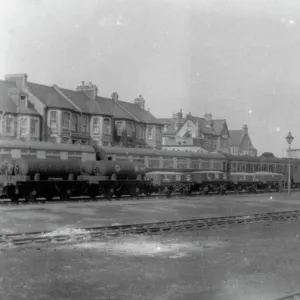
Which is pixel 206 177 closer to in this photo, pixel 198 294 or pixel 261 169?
pixel 261 169

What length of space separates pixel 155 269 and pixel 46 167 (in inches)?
695

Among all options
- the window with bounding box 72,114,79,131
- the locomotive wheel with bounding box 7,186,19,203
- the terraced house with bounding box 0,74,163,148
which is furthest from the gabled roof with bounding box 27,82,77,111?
the locomotive wheel with bounding box 7,186,19,203

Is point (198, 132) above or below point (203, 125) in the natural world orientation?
below

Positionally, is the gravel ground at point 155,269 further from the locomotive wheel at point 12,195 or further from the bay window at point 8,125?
the bay window at point 8,125

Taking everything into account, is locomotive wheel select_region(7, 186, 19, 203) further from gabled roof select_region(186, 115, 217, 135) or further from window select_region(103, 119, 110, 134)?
gabled roof select_region(186, 115, 217, 135)

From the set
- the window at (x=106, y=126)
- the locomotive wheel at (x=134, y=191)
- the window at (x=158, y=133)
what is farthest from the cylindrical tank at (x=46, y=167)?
the window at (x=158, y=133)

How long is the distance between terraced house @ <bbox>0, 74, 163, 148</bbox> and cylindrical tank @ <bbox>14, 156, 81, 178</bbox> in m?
9.77

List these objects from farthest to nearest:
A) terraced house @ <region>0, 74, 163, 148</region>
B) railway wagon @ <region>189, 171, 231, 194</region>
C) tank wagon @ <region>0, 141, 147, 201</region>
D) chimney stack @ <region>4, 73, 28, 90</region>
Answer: chimney stack @ <region>4, 73, 28, 90</region>, terraced house @ <region>0, 74, 163, 148</region>, railway wagon @ <region>189, 171, 231, 194</region>, tank wagon @ <region>0, 141, 147, 201</region>

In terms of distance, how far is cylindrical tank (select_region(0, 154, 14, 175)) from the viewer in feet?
83.5

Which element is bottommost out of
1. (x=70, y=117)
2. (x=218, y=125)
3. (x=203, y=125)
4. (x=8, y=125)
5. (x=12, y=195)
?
(x=12, y=195)

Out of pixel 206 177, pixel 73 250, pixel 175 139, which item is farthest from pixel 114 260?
pixel 175 139

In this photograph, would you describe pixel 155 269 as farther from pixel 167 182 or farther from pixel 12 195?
pixel 167 182

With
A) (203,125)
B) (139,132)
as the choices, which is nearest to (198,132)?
(203,125)

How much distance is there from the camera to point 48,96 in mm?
42312
